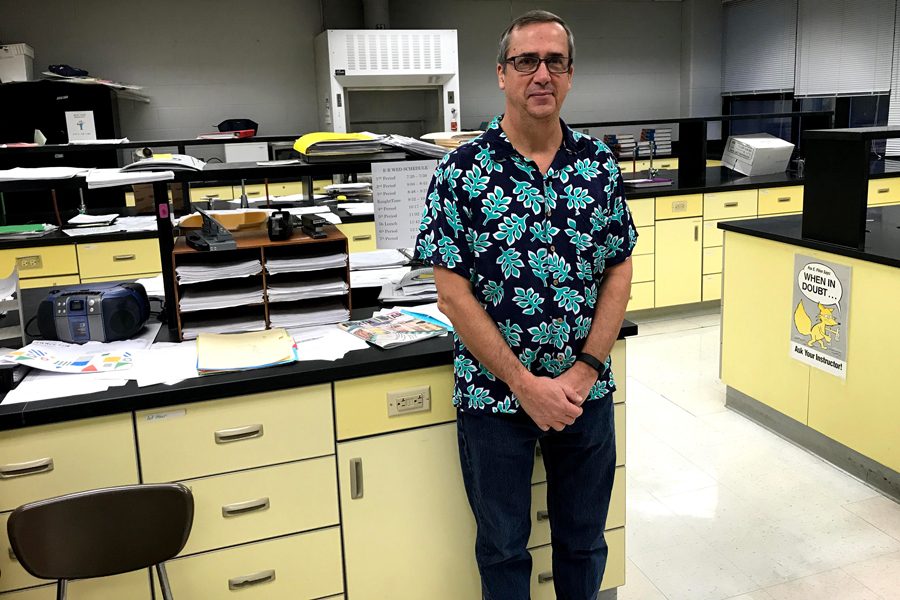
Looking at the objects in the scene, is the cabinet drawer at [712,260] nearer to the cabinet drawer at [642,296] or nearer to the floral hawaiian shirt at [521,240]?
the cabinet drawer at [642,296]

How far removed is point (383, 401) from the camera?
1828 millimetres

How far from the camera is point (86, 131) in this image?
5875mm

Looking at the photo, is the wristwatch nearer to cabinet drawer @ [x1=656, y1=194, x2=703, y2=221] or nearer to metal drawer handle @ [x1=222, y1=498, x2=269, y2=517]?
metal drawer handle @ [x1=222, y1=498, x2=269, y2=517]

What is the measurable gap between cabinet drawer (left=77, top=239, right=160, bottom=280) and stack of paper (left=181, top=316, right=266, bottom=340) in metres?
2.22

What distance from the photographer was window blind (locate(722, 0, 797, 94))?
7.55 metres

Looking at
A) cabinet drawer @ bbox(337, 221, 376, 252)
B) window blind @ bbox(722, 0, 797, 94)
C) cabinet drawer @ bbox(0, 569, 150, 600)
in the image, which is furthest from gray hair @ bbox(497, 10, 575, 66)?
window blind @ bbox(722, 0, 797, 94)

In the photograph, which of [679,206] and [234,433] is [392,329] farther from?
[679,206]

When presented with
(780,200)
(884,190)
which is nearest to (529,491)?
(780,200)

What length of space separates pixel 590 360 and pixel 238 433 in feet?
2.64

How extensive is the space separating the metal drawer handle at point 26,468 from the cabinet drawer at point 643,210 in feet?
12.2

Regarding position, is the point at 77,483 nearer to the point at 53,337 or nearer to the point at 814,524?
the point at 53,337

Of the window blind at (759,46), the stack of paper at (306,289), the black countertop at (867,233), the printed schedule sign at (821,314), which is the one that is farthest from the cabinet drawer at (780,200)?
the stack of paper at (306,289)

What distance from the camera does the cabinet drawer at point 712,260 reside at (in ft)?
16.2

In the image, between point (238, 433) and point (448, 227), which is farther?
point (238, 433)
